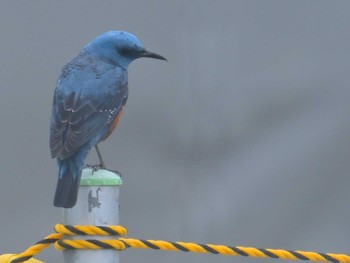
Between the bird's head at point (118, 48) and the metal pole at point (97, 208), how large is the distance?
1308mm

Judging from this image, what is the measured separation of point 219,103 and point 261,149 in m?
0.28

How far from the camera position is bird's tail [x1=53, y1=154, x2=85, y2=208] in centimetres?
250

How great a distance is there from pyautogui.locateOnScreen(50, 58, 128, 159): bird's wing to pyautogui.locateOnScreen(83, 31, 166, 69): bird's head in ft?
0.19

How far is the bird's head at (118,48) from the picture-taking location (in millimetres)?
3697

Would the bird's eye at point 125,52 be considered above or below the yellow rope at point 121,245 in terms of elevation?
above

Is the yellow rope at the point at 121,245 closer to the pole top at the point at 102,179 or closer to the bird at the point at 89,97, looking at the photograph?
the pole top at the point at 102,179

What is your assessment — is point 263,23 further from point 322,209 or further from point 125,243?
point 125,243

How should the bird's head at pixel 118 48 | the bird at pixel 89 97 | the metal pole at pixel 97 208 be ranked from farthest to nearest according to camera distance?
the bird's head at pixel 118 48
the bird at pixel 89 97
the metal pole at pixel 97 208

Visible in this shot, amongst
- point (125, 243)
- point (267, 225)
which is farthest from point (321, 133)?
point (125, 243)

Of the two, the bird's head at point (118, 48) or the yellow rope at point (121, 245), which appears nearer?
the yellow rope at point (121, 245)

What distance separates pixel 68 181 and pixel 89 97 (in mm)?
763

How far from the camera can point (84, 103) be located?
11.1 feet

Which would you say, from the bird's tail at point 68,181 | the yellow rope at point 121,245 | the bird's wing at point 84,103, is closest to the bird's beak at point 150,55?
the bird's wing at point 84,103

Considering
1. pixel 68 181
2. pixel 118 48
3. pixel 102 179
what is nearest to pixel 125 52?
pixel 118 48
